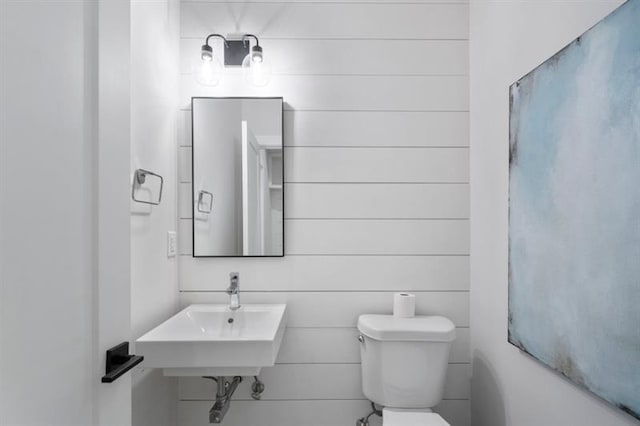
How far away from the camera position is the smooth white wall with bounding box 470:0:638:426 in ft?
3.64

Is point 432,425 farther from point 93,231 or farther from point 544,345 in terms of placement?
point 93,231

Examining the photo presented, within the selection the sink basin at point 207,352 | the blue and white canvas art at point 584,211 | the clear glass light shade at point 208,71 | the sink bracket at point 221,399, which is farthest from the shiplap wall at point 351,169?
the blue and white canvas art at point 584,211

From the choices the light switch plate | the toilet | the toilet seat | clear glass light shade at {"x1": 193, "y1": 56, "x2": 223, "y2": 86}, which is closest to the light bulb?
clear glass light shade at {"x1": 193, "y1": 56, "x2": 223, "y2": 86}

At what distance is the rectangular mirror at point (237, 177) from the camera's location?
183cm

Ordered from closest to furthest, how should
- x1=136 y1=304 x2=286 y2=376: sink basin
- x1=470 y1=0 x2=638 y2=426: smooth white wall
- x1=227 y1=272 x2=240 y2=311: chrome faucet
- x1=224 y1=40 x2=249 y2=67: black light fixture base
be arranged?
x1=470 y1=0 x2=638 y2=426: smooth white wall
x1=136 y1=304 x2=286 y2=376: sink basin
x1=227 y1=272 x2=240 y2=311: chrome faucet
x1=224 y1=40 x2=249 y2=67: black light fixture base

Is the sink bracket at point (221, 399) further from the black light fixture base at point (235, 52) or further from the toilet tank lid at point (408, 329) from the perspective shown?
the black light fixture base at point (235, 52)

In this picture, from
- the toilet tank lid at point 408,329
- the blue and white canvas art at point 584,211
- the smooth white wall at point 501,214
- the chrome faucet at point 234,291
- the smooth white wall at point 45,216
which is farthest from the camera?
the chrome faucet at point 234,291

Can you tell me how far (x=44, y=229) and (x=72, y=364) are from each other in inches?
10.4

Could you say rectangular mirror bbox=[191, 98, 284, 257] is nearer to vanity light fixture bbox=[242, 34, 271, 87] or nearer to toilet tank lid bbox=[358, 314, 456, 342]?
vanity light fixture bbox=[242, 34, 271, 87]

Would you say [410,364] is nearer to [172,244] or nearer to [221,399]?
[221,399]

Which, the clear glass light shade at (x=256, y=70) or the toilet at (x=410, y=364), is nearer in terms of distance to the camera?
the toilet at (x=410, y=364)

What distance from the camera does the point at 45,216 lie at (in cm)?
64

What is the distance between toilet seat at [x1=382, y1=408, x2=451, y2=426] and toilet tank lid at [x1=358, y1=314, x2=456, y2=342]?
0.99 feet

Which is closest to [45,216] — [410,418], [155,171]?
[155,171]
